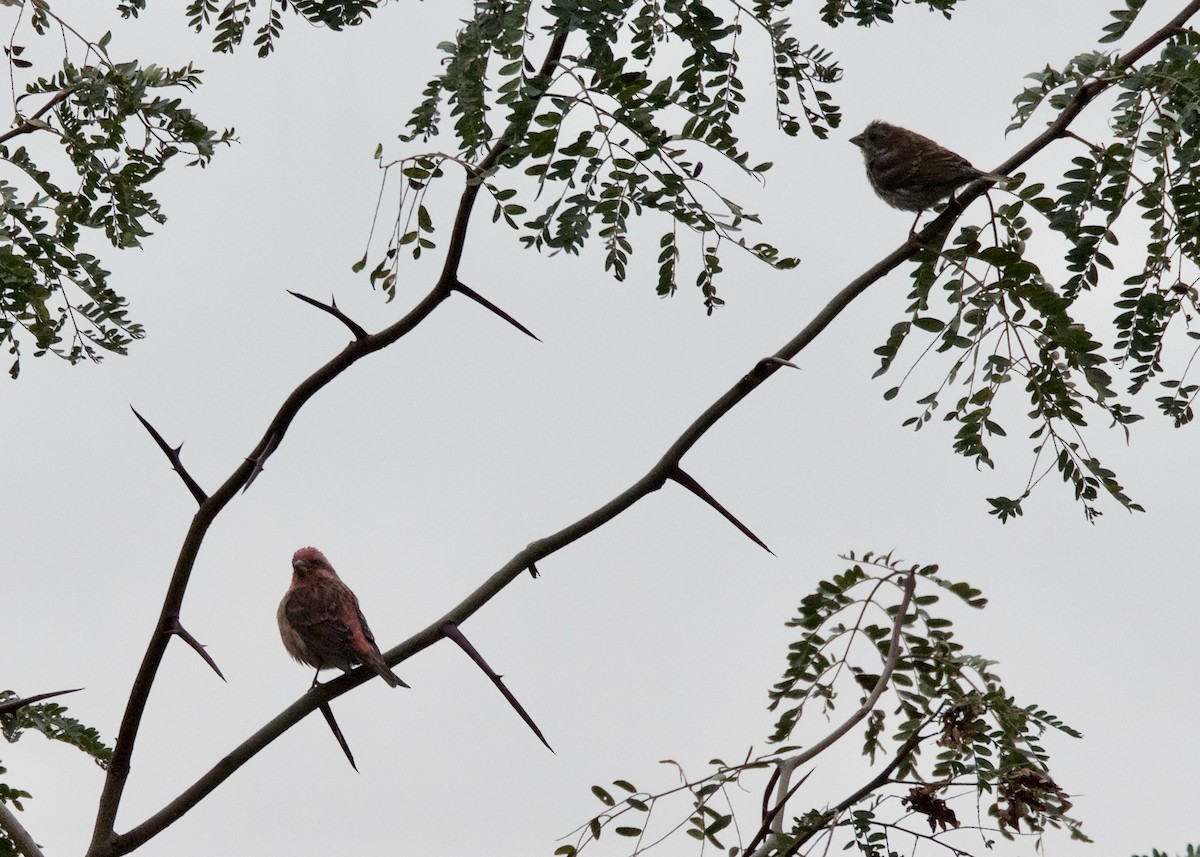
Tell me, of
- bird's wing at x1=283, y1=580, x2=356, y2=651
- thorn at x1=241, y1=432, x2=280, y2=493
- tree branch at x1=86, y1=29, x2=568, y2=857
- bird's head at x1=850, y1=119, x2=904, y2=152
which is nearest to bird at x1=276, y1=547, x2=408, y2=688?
bird's wing at x1=283, y1=580, x2=356, y2=651

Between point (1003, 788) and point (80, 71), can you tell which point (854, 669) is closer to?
point (1003, 788)

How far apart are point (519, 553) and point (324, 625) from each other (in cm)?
361

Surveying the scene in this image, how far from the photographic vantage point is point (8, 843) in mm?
3221

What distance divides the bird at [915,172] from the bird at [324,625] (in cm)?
306

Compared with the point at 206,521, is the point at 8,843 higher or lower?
lower

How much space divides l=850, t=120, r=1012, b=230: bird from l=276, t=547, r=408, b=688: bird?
3.06 meters

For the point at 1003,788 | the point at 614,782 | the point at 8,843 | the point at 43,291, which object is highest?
the point at 43,291

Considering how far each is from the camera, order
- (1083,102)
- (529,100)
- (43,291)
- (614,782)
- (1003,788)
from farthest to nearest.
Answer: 1. (43,291)
2. (614,782)
3. (1003,788)
4. (1083,102)
5. (529,100)

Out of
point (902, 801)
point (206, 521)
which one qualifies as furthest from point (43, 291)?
point (902, 801)

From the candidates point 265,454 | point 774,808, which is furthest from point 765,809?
point 265,454

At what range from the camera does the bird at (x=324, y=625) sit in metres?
6.02

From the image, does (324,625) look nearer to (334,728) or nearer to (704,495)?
(334,728)

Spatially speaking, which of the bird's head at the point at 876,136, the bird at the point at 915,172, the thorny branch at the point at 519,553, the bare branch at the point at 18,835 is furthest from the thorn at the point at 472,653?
the bird's head at the point at 876,136

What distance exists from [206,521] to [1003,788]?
6.70ft
